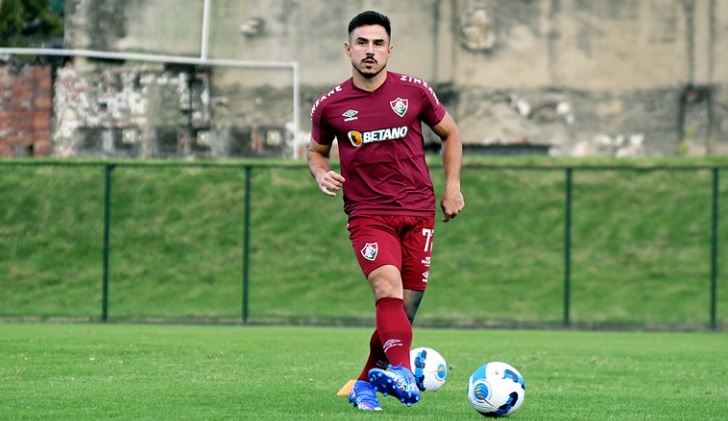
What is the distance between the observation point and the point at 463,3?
30.0m

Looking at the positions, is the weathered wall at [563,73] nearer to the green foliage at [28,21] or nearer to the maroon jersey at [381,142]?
the green foliage at [28,21]

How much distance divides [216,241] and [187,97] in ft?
22.4

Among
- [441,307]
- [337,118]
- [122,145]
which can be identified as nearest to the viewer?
[337,118]

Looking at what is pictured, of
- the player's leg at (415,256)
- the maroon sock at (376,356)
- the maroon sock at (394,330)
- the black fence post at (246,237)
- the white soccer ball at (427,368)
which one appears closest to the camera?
the maroon sock at (394,330)

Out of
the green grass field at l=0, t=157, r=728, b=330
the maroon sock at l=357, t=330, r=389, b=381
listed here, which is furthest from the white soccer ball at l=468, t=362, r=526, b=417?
the green grass field at l=0, t=157, r=728, b=330

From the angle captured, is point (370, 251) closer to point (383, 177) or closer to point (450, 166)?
point (383, 177)

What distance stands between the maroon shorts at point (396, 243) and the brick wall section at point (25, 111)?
22.6 m

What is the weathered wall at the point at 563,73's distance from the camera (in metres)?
29.8

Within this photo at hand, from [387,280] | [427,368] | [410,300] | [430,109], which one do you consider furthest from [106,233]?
[387,280]

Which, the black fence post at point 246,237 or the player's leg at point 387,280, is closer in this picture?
the player's leg at point 387,280

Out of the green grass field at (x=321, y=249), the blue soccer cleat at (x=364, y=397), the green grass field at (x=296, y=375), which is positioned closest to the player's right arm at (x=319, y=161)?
the blue soccer cleat at (x=364, y=397)

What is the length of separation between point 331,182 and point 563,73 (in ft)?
74.2

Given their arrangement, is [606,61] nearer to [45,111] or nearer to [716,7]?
[716,7]

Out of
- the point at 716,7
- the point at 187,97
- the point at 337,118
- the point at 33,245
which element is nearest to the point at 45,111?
the point at 187,97
